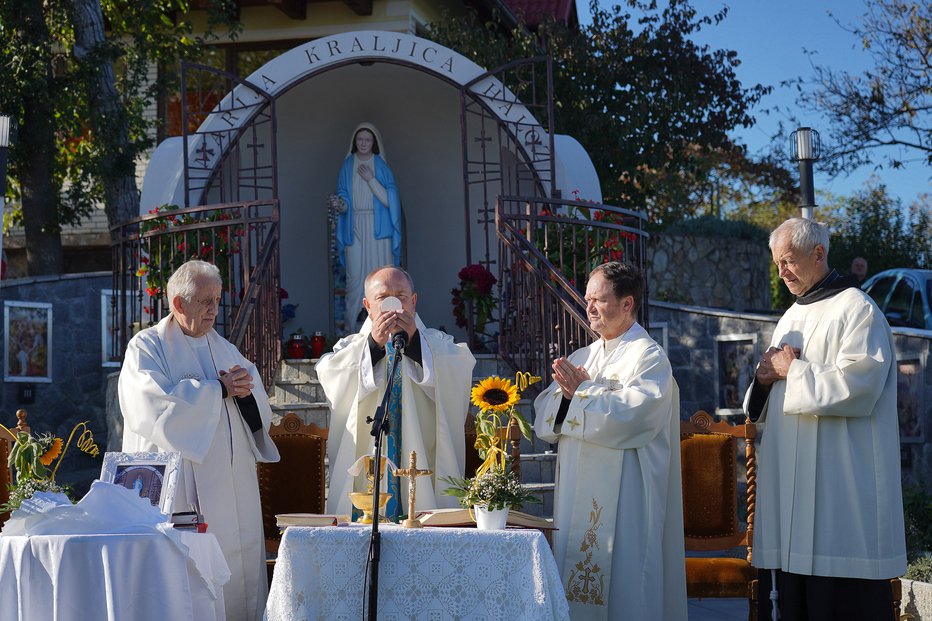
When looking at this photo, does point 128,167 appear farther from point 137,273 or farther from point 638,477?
point 638,477

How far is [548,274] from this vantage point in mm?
9398

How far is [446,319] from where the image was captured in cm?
1328

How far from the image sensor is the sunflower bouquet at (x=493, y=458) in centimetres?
463

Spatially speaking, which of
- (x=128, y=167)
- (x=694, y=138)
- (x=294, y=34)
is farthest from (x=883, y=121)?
(x=128, y=167)

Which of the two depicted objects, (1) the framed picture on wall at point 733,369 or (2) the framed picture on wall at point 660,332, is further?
(2) the framed picture on wall at point 660,332

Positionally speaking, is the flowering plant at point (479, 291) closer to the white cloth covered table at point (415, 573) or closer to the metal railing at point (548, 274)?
the metal railing at point (548, 274)

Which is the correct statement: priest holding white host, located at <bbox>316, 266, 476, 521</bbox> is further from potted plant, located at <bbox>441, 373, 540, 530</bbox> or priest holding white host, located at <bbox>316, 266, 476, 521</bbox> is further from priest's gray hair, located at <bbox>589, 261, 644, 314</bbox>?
priest's gray hair, located at <bbox>589, 261, 644, 314</bbox>

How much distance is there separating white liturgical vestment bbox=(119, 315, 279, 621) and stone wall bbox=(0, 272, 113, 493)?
8668 mm

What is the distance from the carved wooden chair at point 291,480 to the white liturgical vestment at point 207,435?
60cm

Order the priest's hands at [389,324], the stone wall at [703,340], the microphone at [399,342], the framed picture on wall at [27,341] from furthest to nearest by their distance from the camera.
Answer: the stone wall at [703,340], the framed picture on wall at [27,341], the priest's hands at [389,324], the microphone at [399,342]

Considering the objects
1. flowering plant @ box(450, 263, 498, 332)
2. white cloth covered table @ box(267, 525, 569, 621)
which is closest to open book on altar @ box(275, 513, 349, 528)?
white cloth covered table @ box(267, 525, 569, 621)

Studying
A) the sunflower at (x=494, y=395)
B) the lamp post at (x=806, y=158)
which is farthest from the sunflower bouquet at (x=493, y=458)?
the lamp post at (x=806, y=158)

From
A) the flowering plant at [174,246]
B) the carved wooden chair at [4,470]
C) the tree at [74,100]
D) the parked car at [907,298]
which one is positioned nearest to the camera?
the carved wooden chair at [4,470]

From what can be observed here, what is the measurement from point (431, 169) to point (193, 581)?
9116mm
